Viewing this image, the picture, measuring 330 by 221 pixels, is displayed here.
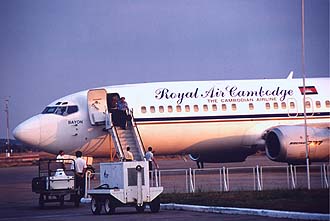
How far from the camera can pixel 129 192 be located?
2067 centimetres

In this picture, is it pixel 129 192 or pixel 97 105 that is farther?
pixel 97 105

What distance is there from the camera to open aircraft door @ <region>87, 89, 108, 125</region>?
120 ft

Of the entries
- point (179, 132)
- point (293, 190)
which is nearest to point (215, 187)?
point (293, 190)

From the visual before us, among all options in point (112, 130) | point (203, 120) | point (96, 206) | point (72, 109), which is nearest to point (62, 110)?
point (72, 109)

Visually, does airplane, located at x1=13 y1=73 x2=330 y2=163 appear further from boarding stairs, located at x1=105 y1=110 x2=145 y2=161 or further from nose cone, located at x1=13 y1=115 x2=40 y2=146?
boarding stairs, located at x1=105 y1=110 x2=145 y2=161

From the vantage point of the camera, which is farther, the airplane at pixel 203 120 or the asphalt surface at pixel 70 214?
the airplane at pixel 203 120

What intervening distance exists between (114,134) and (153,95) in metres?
3.10

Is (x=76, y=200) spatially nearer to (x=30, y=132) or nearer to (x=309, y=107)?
(x=30, y=132)

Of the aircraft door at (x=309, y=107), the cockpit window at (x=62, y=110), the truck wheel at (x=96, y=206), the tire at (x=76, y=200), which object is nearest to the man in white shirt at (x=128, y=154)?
the cockpit window at (x=62, y=110)

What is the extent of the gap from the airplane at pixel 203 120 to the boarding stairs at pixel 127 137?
746mm

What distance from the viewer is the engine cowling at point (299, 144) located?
35375 mm

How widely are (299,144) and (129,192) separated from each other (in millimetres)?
16118

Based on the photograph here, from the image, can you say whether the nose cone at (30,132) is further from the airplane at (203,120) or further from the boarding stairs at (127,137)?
the boarding stairs at (127,137)

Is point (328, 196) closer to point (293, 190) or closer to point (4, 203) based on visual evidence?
point (293, 190)
